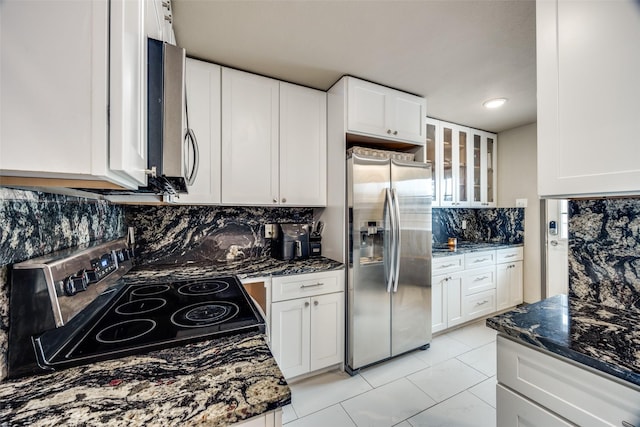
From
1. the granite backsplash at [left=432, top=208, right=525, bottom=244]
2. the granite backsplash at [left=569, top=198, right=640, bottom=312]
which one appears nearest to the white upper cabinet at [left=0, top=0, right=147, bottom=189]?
the granite backsplash at [left=569, top=198, right=640, bottom=312]

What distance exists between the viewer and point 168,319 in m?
1.04

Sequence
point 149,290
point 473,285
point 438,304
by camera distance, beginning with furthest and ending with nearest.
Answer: point 473,285 → point 438,304 → point 149,290

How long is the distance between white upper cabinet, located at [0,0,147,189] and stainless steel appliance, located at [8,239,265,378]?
408 millimetres

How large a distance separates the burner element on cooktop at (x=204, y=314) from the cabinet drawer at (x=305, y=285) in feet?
2.15

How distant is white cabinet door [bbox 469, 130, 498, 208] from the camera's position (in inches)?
134

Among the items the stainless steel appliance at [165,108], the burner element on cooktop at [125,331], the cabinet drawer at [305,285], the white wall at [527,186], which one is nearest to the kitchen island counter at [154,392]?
the burner element on cooktop at [125,331]

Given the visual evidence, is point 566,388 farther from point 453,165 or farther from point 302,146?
point 453,165

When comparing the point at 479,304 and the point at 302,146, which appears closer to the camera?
the point at 302,146

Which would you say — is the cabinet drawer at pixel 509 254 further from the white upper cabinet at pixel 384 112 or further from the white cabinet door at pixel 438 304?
the white upper cabinet at pixel 384 112

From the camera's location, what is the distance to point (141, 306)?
1.20m

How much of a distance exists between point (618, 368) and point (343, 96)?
6.82 feet

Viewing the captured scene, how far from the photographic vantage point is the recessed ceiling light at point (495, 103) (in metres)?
2.61

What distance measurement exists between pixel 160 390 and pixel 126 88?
0.71 meters

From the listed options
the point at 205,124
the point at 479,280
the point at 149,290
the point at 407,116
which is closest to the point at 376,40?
the point at 407,116
